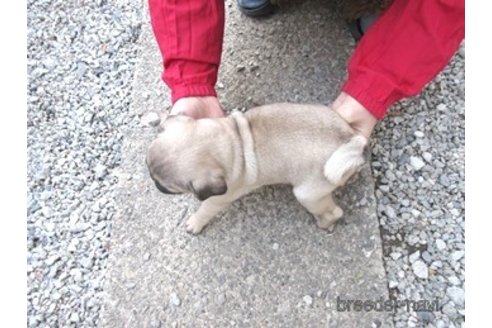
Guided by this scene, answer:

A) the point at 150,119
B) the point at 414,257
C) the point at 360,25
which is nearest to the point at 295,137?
the point at 414,257

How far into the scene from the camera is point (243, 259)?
1.96 m

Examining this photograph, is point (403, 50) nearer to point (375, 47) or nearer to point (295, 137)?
point (375, 47)

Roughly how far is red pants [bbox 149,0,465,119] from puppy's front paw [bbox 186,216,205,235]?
1.55 feet

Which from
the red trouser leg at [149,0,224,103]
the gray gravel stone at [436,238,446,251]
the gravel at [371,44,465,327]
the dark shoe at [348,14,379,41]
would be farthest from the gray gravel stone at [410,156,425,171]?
the red trouser leg at [149,0,224,103]

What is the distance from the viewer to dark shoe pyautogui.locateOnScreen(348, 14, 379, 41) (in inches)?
91.2

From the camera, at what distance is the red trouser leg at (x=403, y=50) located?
5.93 ft

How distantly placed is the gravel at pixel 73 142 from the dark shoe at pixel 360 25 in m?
1.05

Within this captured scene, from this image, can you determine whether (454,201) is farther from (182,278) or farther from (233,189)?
(182,278)

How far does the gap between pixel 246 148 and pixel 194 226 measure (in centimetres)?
45

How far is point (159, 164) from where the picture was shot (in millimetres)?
1591

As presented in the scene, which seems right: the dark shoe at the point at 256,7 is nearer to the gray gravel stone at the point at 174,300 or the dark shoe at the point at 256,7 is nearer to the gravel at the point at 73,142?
the gravel at the point at 73,142

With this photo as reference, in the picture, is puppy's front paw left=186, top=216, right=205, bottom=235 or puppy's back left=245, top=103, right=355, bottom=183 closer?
puppy's back left=245, top=103, right=355, bottom=183

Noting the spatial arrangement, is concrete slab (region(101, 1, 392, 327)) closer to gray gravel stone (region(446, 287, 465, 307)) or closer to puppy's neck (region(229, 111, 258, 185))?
gray gravel stone (region(446, 287, 465, 307))

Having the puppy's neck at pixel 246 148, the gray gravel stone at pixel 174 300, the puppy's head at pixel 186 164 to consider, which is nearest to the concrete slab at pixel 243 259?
the gray gravel stone at pixel 174 300
